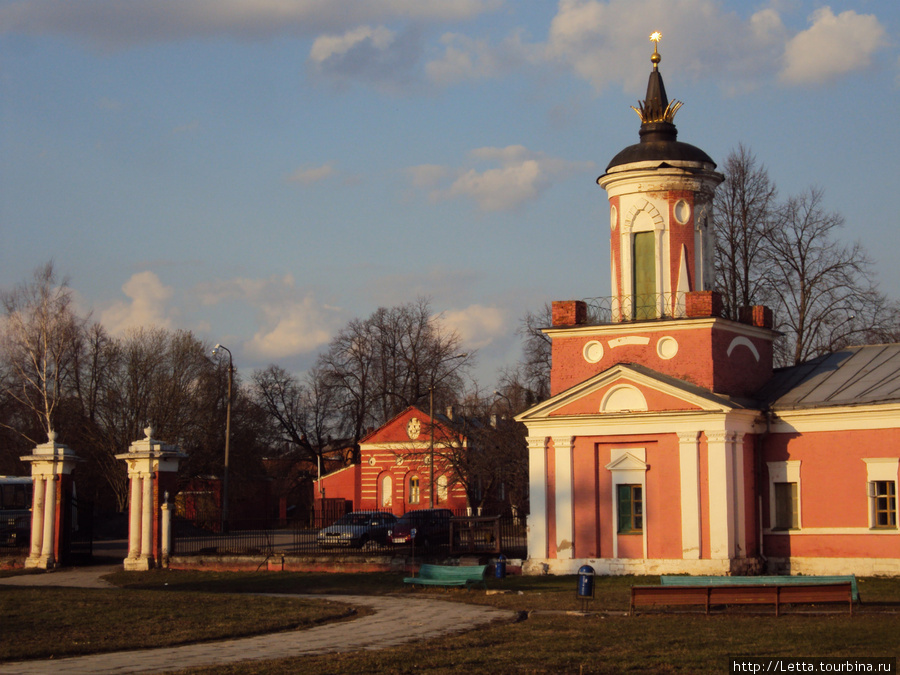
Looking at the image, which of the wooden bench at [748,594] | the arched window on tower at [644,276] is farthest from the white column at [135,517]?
the wooden bench at [748,594]

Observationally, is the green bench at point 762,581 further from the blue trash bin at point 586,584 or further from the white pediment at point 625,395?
the white pediment at point 625,395

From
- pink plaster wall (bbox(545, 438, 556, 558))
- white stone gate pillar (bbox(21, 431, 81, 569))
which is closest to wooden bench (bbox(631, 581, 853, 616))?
pink plaster wall (bbox(545, 438, 556, 558))

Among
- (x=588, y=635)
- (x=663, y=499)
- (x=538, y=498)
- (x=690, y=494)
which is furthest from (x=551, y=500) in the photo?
(x=588, y=635)

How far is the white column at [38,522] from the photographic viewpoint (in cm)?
2805

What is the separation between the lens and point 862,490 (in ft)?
79.0

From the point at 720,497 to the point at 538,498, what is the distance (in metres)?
4.57

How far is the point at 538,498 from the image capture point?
26406 mm

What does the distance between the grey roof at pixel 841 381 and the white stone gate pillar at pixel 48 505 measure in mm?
18472

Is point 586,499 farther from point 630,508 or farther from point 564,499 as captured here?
point 630,508

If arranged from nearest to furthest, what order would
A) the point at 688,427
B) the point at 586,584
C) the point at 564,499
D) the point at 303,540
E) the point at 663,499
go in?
the point at 586,584 < the point at 688,427 < the point at 663,499 < the point at 564,499 < the point at 303,540

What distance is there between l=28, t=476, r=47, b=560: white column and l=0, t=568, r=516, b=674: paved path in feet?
36.0

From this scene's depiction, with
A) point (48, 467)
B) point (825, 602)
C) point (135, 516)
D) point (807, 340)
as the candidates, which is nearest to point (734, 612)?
point (825, 602)

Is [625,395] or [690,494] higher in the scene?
[625,395]

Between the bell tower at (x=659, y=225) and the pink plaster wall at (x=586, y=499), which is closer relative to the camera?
the pink plaster wall at (x=586, y=499)
